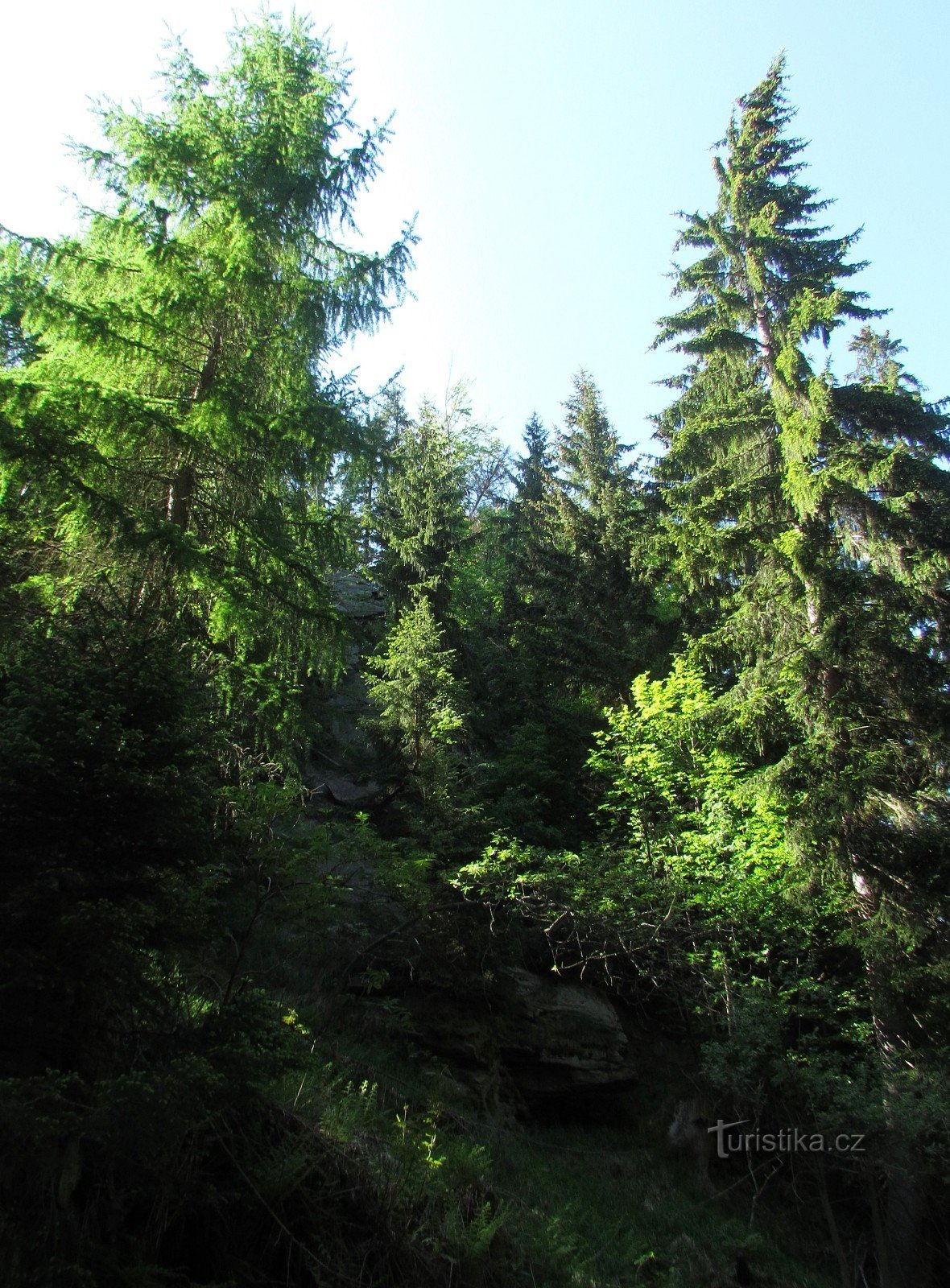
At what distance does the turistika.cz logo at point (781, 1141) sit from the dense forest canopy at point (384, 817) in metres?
0.14

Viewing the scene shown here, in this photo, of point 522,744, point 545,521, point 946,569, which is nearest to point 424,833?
point 522,744

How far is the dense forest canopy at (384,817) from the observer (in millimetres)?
4984

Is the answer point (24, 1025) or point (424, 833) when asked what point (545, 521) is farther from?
point (24, 1025)

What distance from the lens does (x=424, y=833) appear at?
531 inches

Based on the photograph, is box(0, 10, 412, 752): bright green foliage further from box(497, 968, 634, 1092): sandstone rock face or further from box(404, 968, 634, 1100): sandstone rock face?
box(497, 968, 634, 1092): sandstone rock face

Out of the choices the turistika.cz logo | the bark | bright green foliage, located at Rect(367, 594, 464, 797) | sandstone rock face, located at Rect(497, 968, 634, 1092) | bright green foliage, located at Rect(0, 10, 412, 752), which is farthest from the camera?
bright green foliage, located at Rect(367, 594, 464, 797)

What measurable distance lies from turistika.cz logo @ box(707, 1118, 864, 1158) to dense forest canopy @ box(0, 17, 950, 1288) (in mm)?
141

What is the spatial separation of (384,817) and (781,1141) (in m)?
8.53

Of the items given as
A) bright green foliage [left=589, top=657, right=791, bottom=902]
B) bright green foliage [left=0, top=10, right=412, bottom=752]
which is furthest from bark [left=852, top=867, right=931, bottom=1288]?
bright green foliage [left=0, top=10, right=412, bottom=752]

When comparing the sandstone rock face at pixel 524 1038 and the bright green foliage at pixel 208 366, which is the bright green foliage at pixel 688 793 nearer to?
the sandstone rock face at pixel 524 1038

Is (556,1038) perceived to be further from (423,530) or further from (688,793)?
(423,530)

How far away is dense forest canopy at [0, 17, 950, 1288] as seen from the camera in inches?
196

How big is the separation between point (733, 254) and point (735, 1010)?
48.7ft

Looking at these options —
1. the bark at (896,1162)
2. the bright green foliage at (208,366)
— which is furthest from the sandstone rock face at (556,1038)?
the bright green foliage at (208,366)
